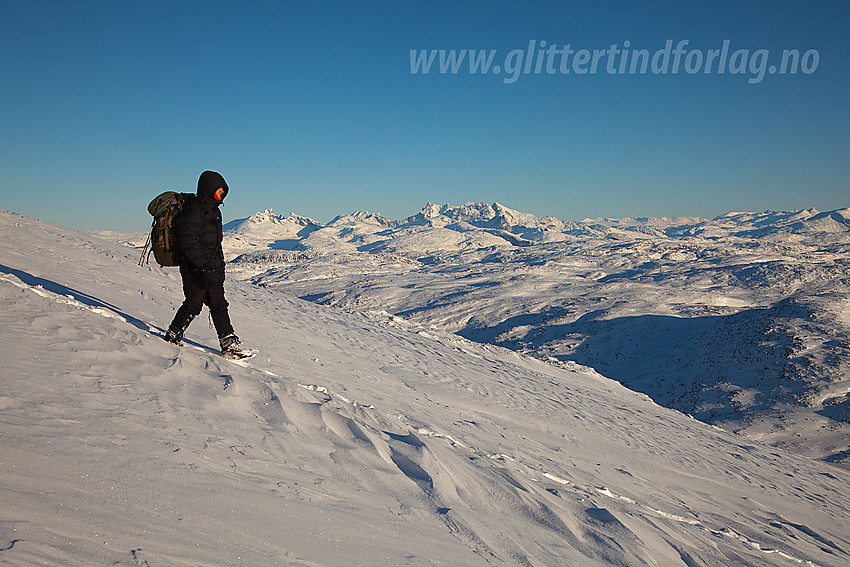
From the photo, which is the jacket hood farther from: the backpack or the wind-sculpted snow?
the wind-sculpted snow

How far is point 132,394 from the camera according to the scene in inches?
162

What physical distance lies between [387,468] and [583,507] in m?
2.21

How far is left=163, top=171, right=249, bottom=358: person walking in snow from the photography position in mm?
5355

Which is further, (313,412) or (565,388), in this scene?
(565,388)

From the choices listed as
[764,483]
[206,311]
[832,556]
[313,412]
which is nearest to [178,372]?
[313,412]

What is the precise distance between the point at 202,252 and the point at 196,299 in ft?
2.22

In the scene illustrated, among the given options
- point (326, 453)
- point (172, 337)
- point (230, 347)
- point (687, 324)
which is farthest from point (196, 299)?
point (687, 324)

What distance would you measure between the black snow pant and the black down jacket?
123 millimetres

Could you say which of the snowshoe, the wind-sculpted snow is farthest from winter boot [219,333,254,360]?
the wind-sculpted snow

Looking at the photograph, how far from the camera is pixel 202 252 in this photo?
17.9ft

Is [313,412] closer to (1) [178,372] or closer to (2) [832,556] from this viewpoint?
(1) [178,372]

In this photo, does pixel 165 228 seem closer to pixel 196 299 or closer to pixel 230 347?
pixel 196 299

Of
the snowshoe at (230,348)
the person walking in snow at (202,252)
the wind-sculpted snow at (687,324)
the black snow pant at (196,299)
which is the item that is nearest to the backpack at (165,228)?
the person walking in snow at (202,252)

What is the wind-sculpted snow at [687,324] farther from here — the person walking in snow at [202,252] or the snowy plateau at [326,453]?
the person walking in snow at [202,252]
